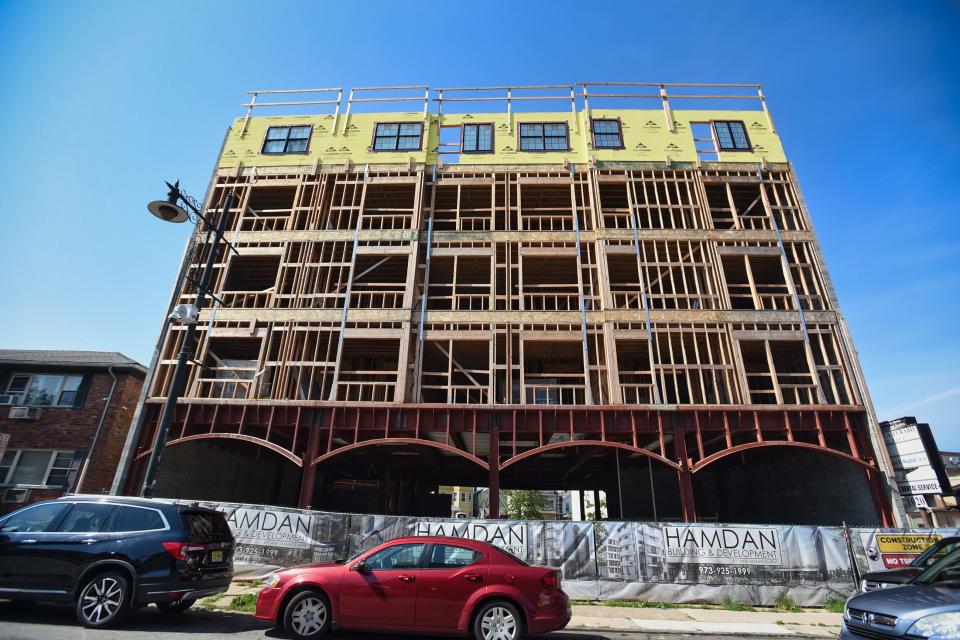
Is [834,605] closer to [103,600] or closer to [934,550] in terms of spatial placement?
[934,550]

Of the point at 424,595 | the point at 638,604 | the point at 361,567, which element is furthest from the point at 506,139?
the point at 424,595

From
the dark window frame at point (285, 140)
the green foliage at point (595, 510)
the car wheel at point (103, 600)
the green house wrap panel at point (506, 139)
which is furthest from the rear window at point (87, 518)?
the green foliage at point (595, 510)

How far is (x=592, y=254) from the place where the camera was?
72.4ft

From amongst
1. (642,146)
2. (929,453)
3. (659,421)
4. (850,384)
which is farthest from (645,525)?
(642,146)

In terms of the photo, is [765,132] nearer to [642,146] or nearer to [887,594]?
[642,146]

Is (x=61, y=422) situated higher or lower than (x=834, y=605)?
higher

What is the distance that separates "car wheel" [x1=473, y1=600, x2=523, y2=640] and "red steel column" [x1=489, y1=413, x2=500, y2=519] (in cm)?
961

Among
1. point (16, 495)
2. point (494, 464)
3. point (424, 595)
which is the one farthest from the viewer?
point (16, 495)

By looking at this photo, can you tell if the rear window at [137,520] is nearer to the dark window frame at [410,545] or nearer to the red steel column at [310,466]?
the dark window frame at [410,545]

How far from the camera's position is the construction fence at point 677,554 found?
11.5m

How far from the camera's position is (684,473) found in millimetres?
17188

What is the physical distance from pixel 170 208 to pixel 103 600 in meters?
8.46

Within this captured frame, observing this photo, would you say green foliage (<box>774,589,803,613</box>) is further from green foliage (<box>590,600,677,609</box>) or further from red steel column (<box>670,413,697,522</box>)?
red steel column (<box>670,413,697,522</box>)

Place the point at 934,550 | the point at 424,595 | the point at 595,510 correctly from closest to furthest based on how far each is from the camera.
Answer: the point at 424,595, the point at 934,550, the point at 595,510
